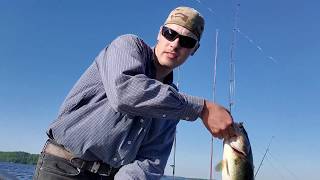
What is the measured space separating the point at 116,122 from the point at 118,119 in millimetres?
36

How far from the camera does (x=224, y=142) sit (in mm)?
4332

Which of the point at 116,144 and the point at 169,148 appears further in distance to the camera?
the point at 169,148

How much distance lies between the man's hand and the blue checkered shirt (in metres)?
0.07

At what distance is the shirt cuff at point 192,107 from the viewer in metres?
4.24

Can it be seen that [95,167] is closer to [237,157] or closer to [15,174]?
[237,157]

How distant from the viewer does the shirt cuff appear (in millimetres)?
4242

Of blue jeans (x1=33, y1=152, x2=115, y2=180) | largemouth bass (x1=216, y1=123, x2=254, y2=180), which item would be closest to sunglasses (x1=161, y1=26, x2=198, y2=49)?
largemouth bass (x1=216, y1=123, x2=254, y2=180)

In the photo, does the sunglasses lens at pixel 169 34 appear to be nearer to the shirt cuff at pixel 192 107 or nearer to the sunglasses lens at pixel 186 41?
the sunglasses lens at pixel 186 41

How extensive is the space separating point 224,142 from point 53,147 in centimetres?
207

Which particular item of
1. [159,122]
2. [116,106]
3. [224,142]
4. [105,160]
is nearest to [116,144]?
[105,160]

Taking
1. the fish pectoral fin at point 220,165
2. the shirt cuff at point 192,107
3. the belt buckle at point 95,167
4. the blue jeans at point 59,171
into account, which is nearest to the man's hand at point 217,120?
the shirt cuff at point 192,107

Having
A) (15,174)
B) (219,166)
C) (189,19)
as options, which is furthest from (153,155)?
(15,174)

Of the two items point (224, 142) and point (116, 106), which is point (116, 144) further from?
point (224, 142)

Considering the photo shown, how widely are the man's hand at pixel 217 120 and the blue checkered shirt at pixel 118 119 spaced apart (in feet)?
0.24
